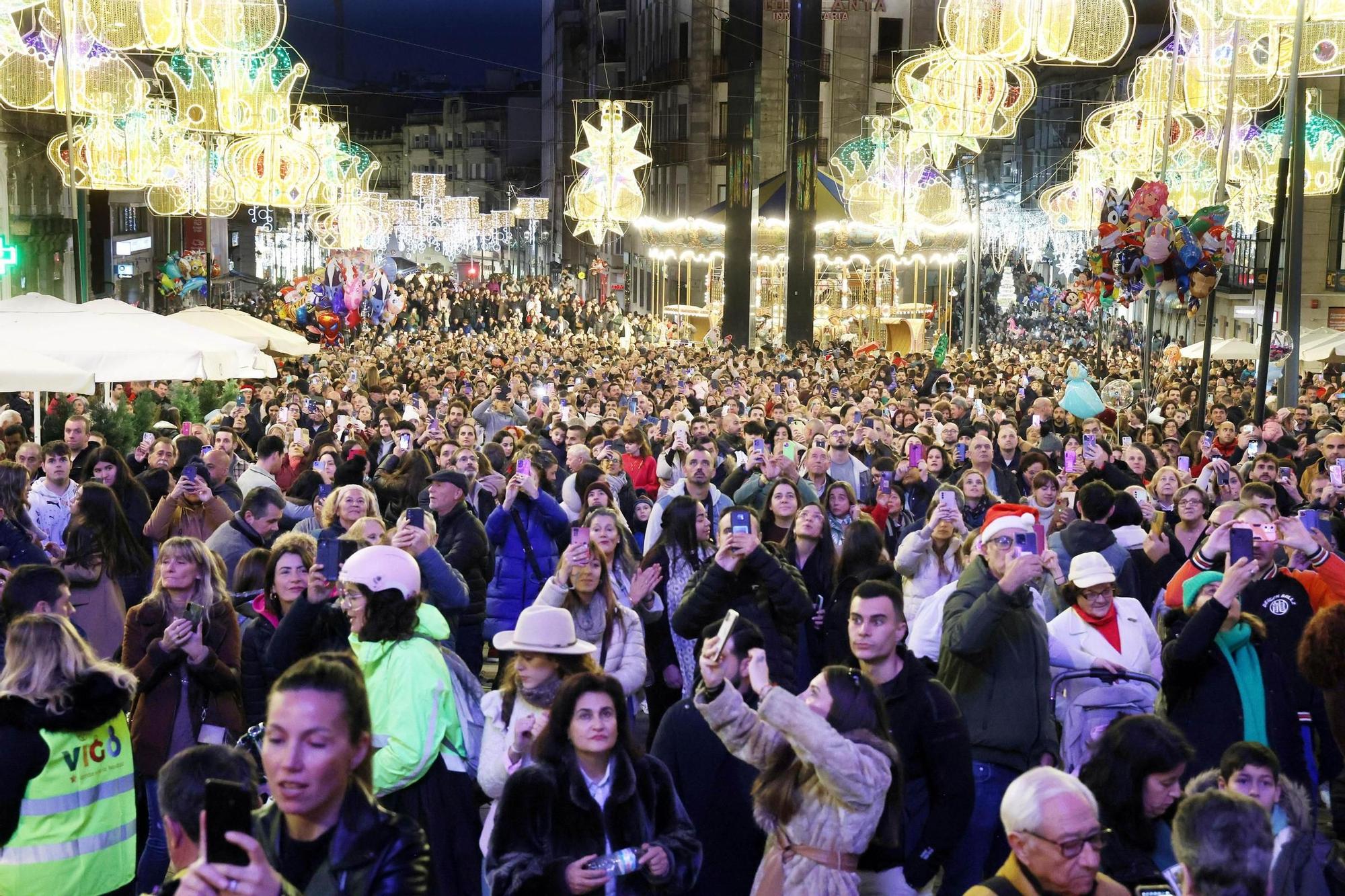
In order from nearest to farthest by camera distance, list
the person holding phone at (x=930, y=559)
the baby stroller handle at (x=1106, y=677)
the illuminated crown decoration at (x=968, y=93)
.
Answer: the baby stroller handle at (x=1106, y=677) → the person holding phone at (x=930, y=559) → the illuminated crown decoration at (x=968, y=93)

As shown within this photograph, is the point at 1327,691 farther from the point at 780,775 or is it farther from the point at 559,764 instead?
the point at 559,764

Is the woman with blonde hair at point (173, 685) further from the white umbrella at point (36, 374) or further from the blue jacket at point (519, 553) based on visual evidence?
the white umbrella at point (36, 374)

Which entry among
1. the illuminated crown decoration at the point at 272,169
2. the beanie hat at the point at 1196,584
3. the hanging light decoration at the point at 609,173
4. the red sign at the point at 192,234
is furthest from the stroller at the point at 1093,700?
the red sign at the point at 192,234

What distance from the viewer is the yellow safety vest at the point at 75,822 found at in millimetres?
5082

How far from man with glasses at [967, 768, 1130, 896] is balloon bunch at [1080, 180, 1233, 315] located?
1360 centimetres

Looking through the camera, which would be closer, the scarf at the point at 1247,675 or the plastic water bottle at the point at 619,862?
the plastic water bottle at the point at 619,862

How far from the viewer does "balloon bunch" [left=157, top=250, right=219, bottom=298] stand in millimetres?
42625

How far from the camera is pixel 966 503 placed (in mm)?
10562

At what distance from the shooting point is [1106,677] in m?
6.46

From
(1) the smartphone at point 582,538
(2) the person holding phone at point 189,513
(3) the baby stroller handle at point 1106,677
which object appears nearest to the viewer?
(3) the baby stroller handle at point 1106,677

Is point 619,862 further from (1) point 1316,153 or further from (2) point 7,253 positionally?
(1) point 1316,153

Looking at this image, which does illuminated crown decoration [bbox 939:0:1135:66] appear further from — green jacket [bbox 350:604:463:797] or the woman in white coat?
green jacket [bbox 350:604:463:797]

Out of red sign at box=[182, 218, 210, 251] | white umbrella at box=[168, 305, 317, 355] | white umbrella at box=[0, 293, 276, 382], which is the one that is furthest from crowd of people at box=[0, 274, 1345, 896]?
red sign at box=[182, 218, 210, 251]

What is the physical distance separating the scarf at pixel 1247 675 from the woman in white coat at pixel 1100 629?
0.33 meters
